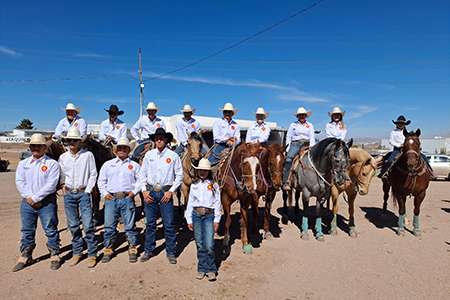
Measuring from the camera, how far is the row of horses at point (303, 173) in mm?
5586

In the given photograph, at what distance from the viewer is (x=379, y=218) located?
8648mm

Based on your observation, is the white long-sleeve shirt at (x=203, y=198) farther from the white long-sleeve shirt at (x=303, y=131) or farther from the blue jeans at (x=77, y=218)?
the white long-sleeve shirt at (x=303, y=131)

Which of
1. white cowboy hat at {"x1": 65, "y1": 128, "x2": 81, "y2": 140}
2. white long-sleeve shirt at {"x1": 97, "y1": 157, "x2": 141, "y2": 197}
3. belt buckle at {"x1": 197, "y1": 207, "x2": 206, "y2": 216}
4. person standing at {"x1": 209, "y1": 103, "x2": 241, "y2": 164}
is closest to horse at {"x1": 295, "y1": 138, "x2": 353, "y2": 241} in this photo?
person standing at {"x1": 209, "y1": 103, "x2": 241, "y2": 164}

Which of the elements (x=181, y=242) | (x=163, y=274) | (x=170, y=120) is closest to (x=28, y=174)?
(x=163, y=274)

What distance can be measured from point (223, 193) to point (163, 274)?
1.91 meters

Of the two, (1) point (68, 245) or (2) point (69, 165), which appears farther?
(1) point (68, 245)

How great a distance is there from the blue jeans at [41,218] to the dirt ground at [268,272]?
1.66 ft

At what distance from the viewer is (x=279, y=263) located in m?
5.25

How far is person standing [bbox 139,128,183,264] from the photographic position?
4945 millimetres

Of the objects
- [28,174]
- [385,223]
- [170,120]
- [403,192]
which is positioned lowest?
[385,223]

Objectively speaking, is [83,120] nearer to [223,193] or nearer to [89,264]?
[89,264]

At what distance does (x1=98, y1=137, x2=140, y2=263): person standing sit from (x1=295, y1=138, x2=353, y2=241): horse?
4017mm

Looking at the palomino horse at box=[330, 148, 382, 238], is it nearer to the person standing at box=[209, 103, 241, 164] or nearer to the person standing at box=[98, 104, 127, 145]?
the person standing at box=[209, 103, 241, 164]

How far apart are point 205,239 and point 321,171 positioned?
3.47 m
